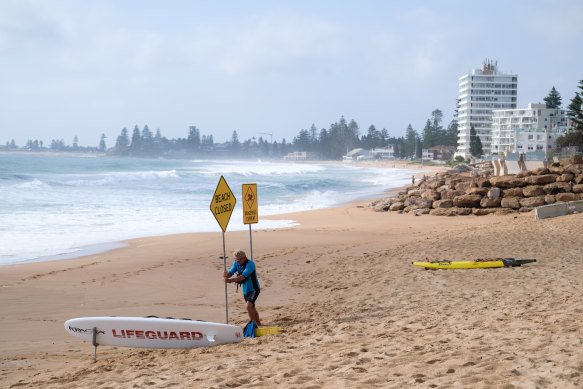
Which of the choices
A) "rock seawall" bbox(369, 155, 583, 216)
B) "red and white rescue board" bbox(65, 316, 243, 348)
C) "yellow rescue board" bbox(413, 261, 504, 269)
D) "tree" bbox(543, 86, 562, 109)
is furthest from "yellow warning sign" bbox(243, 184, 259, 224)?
"tree" bbox(543, 86, 562, 109)

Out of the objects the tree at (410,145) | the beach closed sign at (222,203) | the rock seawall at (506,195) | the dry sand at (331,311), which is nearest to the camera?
the dry sand at (331,311)

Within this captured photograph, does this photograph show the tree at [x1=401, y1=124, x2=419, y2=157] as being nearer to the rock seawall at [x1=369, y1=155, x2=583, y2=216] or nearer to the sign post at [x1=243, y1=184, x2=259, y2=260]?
the rock seawall at [x1=369, y1=155, x2=583, y2=216]

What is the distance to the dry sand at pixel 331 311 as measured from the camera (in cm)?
557

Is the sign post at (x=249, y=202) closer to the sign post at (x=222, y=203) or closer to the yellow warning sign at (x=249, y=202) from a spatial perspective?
the yellow warning sign at (x=249, y=202)

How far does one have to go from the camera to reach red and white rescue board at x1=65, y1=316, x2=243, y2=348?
745cm

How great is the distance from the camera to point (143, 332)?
7.51m

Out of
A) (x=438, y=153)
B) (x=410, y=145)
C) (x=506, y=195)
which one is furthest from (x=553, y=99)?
(x=506, y=195)

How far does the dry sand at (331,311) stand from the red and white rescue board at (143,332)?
19 cm

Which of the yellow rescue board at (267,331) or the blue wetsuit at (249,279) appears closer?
the yellow rescue board at (267,331)

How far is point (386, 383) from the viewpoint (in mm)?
5098

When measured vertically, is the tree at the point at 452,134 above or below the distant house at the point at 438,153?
above

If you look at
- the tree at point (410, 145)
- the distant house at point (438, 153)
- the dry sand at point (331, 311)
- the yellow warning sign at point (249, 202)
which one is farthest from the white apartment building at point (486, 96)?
the yellow warning sign at point (249, 202)

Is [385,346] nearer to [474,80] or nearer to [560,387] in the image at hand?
[560,387]

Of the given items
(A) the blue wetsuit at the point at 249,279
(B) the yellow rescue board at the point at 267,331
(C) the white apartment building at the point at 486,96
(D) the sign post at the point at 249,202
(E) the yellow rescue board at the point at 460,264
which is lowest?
(B) the yellow rescue board at the point at 267,331
